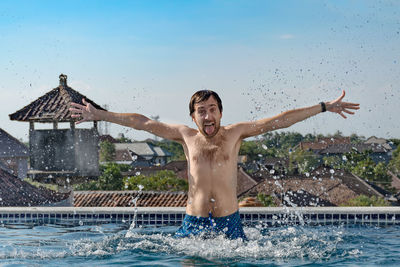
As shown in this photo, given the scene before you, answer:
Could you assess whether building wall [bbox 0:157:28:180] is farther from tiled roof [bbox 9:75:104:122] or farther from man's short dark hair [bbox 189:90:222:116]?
man's short dark hair [bbox 189:90:222:116]

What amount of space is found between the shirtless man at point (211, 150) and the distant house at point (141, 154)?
316 feet

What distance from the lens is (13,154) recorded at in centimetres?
3828

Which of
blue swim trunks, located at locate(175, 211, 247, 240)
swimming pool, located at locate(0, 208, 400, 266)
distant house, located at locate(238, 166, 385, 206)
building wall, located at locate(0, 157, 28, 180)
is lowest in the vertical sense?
distant house, located at locate(238, 166, 385, 206)

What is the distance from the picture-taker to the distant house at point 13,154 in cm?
3797

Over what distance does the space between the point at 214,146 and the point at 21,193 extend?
42.4 feet

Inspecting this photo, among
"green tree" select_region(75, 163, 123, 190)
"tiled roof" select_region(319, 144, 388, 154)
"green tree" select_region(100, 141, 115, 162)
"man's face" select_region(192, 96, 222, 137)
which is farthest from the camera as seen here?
"tiled roof" select_region(319, 144, 388, 154)

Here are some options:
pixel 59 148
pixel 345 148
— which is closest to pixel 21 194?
pixel 59 148

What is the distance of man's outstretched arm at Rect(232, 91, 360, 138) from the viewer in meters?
5.17

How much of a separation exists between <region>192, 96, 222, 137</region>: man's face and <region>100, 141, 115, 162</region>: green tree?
9637 cm

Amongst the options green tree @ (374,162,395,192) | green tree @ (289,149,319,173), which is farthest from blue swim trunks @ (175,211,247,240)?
green tree @ (289,149,319,173)

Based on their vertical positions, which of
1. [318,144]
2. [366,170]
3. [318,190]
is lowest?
[318,190]

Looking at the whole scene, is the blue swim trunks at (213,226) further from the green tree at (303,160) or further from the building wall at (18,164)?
the green tree at (303,160)

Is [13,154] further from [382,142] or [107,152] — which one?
[382,142]

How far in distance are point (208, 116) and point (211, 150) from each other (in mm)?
343
